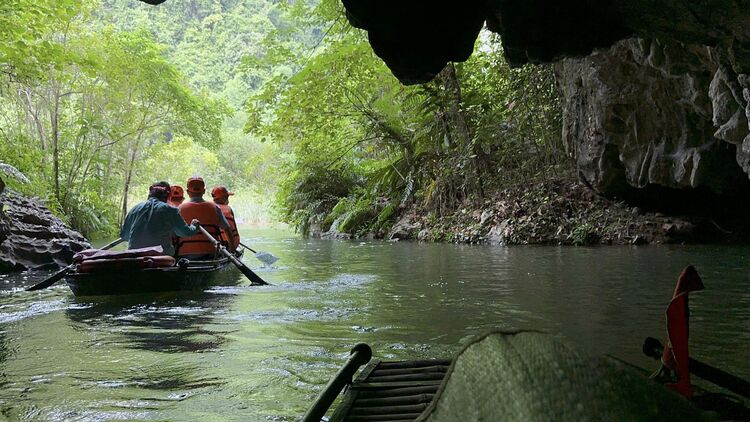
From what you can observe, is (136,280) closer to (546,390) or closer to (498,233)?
(546,390)

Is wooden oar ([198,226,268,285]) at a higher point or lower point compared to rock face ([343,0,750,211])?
lower

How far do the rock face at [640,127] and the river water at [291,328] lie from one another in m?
1.73

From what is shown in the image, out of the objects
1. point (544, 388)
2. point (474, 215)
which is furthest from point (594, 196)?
point (544, 388)

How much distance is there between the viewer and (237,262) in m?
8.11

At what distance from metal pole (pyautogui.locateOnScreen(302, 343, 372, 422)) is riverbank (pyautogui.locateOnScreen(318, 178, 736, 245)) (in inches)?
427

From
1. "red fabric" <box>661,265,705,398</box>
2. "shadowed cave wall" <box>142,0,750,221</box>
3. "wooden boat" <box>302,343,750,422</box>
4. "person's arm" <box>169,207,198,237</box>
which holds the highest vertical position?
"shadowed cave wall" <box>142,0,750,221</box>

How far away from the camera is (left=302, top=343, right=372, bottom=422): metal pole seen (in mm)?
2123

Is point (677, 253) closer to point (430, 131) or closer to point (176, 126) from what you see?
point (430, 131)

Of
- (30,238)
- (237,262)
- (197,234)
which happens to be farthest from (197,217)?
(30,238)

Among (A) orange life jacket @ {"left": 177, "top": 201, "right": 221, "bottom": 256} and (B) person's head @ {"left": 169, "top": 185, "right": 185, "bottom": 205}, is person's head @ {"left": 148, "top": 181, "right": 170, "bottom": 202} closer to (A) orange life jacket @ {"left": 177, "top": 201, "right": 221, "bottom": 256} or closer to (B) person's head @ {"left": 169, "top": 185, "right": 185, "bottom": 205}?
(A) orange life jacket @ {"left": 177, "top": 201, "right": 221, "bottom": 256}

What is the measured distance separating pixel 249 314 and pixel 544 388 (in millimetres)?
4950

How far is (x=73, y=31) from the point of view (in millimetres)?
18781

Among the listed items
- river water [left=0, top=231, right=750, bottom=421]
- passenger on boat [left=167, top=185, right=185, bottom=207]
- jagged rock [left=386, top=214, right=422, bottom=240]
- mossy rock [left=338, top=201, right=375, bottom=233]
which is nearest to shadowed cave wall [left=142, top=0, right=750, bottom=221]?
river water [left=0, top=231, right=750, bottom=421]

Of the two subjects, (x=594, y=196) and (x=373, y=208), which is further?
(x=373, y=208)
